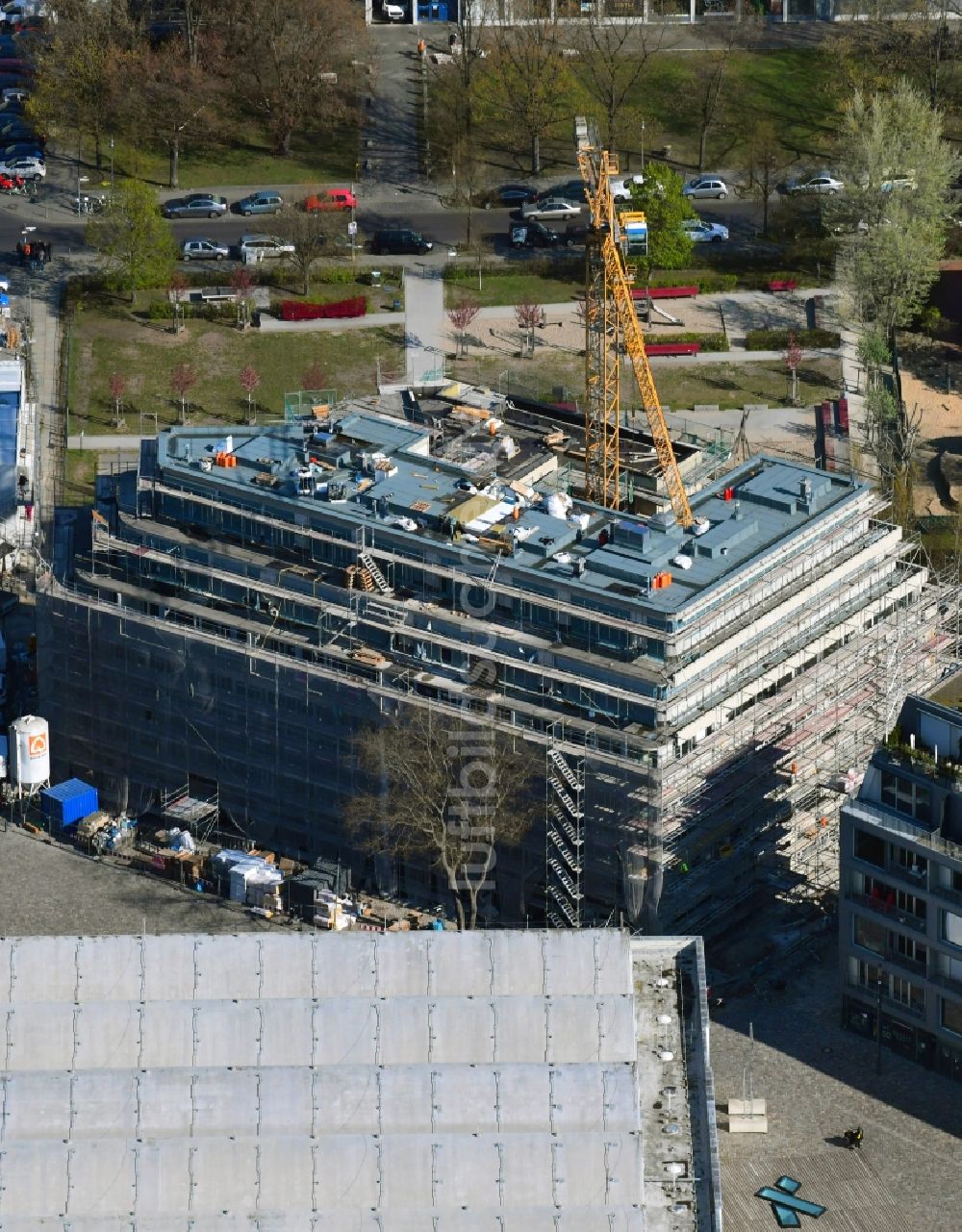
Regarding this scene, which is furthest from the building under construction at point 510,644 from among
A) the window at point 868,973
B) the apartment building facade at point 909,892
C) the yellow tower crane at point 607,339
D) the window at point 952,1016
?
the window at point 952,1016

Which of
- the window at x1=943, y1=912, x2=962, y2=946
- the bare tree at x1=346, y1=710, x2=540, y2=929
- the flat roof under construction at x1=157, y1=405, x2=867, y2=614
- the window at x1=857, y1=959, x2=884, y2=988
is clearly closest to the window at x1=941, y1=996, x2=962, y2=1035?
the window at x1=943, y1=912, x2=962, y2=946

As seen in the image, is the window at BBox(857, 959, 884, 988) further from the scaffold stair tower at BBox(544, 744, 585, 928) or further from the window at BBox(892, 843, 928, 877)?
the scaffold stair tower at BBox(544, 744, 585, 928)

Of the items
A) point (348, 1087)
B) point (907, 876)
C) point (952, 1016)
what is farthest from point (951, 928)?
point (348, 1087)

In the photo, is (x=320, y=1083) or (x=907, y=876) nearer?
(x=320, y=1083)

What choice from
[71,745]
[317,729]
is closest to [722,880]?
[317,729]

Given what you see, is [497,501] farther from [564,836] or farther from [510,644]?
[564,836]
